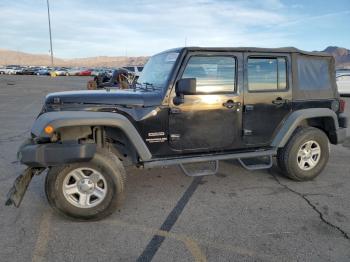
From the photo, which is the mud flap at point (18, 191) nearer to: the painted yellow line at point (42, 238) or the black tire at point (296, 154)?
the painted yellow line at point (42, 238)

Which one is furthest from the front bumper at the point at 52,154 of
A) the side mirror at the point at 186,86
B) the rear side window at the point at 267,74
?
the rear side window at the point at 267,74

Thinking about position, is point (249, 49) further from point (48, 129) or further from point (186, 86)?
point (48, 129)

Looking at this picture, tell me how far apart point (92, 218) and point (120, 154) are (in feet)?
3.01

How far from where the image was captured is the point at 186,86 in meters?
3.98

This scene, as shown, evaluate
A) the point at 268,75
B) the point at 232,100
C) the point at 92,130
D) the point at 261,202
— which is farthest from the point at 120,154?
the point at 268,75

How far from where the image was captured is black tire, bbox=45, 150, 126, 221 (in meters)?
3.72

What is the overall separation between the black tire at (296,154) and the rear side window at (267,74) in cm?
76

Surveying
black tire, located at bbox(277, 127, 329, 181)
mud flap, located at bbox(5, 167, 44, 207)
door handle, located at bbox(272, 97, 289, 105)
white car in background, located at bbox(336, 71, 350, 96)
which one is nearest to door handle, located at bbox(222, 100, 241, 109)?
door handle, located at bbox(272, 97, 289, 105)

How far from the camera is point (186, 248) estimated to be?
10.7 ft

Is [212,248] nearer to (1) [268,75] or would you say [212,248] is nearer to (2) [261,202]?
(2) [261,202]

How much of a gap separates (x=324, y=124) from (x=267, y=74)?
136cm

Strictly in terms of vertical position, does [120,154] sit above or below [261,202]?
above

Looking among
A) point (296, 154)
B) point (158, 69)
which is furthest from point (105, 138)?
point (296, 154)

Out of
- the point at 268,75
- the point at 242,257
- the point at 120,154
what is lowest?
the point at 242,257
